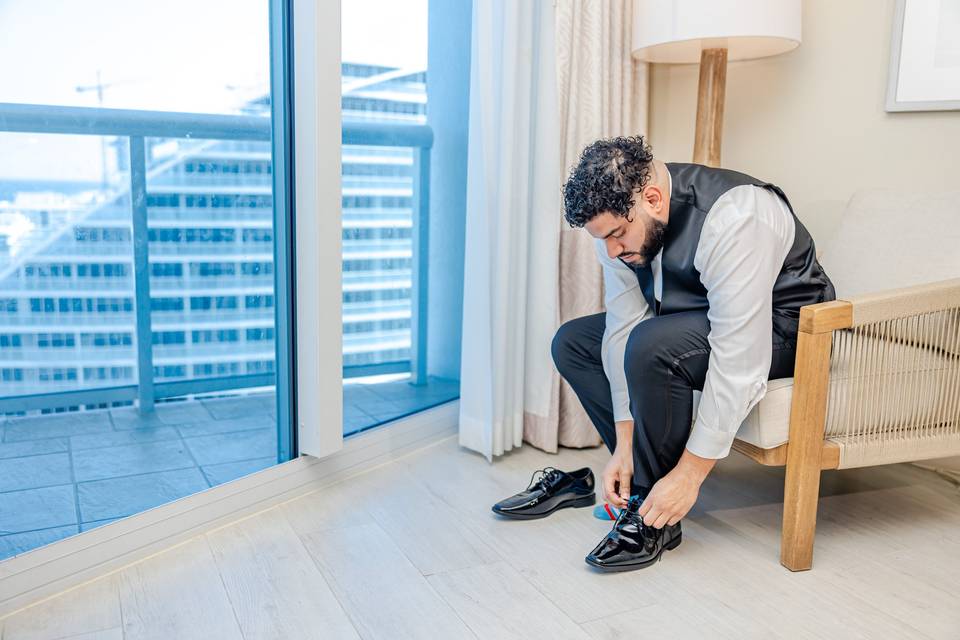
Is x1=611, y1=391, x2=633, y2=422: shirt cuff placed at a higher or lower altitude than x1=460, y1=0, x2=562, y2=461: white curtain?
lower

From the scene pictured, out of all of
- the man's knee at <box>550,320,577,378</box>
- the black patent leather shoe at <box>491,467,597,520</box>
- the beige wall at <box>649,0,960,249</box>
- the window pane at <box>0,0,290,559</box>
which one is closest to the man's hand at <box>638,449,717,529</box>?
the black patent leather shoe at <box>491,467,597,520</box>

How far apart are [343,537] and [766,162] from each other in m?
1.62

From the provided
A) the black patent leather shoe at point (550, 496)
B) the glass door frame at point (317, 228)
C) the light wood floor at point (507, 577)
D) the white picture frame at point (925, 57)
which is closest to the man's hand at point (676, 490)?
the light wood floor at point (507, 577)

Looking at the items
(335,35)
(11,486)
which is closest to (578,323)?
(335,35)

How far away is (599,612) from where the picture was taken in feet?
5.14

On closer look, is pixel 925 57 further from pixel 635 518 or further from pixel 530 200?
pixel 635 518

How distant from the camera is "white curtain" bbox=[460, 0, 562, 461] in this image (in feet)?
7.36

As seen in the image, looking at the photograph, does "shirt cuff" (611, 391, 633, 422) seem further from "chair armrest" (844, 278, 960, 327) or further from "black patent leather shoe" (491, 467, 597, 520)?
"chair armrest" (844, 278, 960, 327)

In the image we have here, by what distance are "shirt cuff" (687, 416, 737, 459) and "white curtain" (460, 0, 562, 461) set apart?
2.47ft

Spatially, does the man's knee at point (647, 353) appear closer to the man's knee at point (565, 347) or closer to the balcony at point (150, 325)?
the man's knee at point (565, 347)

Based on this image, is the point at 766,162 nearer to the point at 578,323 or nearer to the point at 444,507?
the point at 578,323

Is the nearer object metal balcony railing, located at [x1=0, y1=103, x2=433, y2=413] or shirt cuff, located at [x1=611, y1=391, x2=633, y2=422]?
metal balcony railing, located at [x1=0, y1=103, x2=433, y2=413]

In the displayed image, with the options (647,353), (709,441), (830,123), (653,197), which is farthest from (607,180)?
(830,123)

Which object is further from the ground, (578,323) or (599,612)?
(578,323)
